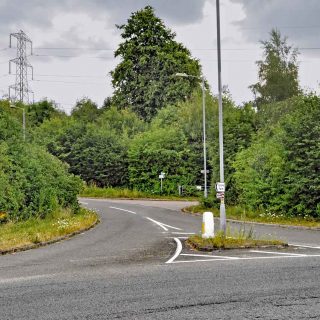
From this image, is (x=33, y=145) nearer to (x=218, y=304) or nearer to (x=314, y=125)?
(x=314, y=125)

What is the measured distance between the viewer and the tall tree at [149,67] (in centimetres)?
6844

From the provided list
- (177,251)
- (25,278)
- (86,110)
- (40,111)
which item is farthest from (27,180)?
(40,111)

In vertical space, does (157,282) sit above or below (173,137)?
below

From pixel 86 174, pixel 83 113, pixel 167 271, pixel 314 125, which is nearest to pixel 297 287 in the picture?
pixel 167 271

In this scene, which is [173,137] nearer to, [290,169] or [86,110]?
[290,169]

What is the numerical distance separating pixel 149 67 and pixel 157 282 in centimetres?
6086

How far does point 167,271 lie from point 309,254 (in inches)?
187

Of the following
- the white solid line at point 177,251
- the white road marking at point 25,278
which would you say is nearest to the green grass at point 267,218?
the white solid line at point 177,251

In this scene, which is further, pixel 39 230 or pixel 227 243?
pixel 39 230

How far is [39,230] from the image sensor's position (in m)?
20.6

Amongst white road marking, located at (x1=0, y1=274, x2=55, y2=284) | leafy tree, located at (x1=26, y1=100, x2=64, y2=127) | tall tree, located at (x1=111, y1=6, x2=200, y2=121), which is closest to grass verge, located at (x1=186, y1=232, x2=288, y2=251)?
white road marking, located at (x1=0, y1=274, x2=55, y2=284)

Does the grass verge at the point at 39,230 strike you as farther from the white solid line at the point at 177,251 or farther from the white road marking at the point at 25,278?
the white road marking at the point at 25,278

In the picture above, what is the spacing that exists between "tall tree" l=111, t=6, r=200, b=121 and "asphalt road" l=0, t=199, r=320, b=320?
51.6 metres

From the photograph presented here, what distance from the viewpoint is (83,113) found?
8444 cm
